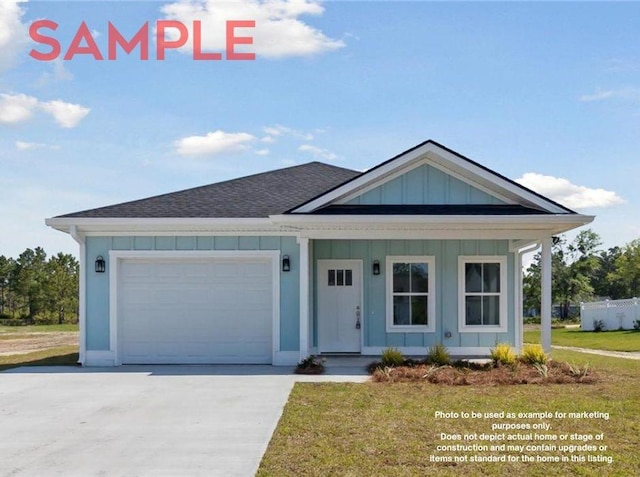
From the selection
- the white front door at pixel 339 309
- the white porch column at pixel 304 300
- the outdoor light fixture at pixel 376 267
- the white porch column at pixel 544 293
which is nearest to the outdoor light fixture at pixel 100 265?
the white porch column at pixel 304 300

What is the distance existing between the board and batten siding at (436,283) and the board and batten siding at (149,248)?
5.04ft

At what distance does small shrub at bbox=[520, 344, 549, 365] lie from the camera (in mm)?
12188

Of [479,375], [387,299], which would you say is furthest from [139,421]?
[387,299]

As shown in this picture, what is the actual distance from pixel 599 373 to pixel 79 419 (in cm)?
862

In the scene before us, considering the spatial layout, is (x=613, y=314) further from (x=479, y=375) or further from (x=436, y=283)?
(x=479, y=375)

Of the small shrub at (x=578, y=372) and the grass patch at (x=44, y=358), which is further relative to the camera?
the grass patch at (x=44, y=358)

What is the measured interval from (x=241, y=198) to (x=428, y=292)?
4.53m

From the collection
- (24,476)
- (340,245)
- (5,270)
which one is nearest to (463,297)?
(340,245)

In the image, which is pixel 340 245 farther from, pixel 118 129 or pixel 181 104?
pixel 118 129

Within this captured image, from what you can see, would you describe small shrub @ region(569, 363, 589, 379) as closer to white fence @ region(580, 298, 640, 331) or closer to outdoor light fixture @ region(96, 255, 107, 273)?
outdoor light fixture @ region(96, 255, 107, 273)

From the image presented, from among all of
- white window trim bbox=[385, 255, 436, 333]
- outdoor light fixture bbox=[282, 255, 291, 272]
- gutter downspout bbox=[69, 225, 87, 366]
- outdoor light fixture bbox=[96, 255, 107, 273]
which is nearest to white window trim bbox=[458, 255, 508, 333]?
white window trim bbox=[385, 255, 436, 333]

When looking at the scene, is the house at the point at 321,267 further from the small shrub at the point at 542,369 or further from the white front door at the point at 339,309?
the small shrub at the point at 542,369

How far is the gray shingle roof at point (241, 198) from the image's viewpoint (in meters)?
13.3

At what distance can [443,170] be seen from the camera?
1322 cm
